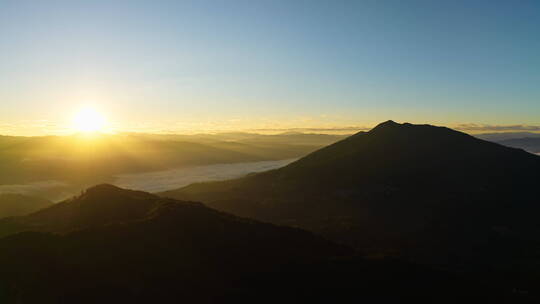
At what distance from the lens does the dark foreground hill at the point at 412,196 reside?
194 feet

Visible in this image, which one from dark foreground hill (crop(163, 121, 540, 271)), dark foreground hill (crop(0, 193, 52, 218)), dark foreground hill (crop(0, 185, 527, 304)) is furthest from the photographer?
dark foreground hill (crop(0, 193, 52, 218))

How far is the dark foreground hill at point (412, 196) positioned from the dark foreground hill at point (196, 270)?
18.0 metres

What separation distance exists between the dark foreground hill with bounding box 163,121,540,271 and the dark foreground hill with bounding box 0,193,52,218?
4691cm

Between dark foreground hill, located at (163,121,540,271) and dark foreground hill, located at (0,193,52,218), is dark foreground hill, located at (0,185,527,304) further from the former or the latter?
dark foreground hill, located at (0,193,52,218)

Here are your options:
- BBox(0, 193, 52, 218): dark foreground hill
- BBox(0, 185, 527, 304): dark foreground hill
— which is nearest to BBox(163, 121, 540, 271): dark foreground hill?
BBox(0, 185, 527, 304): dark foreground hill

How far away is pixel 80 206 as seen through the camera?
164ft

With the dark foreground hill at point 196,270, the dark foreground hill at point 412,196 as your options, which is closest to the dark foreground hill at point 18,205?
the dark foreground hill at point 412,196

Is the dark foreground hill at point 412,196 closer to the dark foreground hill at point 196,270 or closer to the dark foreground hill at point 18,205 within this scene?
the dark foreground hill at point 196,270

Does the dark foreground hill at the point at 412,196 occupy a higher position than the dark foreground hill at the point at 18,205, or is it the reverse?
the dark foreground hill at the point at 412,196

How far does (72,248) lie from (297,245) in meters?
20.1

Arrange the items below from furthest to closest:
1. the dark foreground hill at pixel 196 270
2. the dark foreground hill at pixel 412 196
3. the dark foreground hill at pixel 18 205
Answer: the dark foreground hill at pixel 18 205 → the dark foreground hill at pixel 412 196 → the dark foreground hill at pixel 196 270

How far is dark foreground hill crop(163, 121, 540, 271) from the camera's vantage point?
194ft

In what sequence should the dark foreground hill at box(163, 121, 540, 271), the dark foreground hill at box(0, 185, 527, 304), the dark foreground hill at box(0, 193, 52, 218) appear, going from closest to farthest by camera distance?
the dark foreground hill at box(0, 185, 527, 304)
the dark foreground hill at box(163, 121, 540, 271)
the dark foreground hill at box(0, 193, 52, 218)

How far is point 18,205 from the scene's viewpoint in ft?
382
